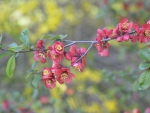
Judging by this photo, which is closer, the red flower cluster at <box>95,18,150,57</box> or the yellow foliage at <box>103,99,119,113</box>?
the red flower cluster at <box>95,18,150,57</box>

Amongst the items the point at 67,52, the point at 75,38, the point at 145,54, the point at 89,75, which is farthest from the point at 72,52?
the point at 75,38

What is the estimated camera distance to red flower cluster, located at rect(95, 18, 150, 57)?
1.04m

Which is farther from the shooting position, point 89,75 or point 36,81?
point 89,75

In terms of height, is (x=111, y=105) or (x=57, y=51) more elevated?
(x=57, y=51)

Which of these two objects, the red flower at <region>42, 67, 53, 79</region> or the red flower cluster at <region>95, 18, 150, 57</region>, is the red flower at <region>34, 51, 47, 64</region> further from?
the red flower cluster at <region>95, 18, 150, 57</region>

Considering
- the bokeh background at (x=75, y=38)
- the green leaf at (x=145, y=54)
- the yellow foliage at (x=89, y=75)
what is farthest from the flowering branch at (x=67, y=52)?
the yellow foliage at (x=89, y=75)

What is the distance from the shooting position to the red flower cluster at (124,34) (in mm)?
1044

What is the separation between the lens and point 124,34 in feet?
3.53

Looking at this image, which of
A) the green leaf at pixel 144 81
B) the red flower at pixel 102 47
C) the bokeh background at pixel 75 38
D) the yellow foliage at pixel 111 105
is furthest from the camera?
the yellow foliage at pixel 111 105

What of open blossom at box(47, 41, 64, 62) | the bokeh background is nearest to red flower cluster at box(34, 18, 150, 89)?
open blossom at box(47, 41, 64, 62)

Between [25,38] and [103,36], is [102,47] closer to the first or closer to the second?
[103,36]

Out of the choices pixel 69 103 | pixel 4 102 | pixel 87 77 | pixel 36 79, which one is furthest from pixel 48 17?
pixel 36 79

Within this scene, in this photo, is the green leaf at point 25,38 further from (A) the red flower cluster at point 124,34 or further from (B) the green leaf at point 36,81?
(A) the red flower cluster at point 124,34

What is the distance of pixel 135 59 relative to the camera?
3.21 meters
